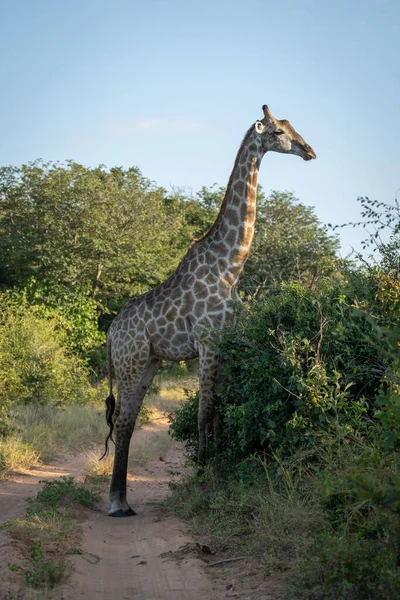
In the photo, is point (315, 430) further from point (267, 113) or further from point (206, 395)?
point (267, 113)

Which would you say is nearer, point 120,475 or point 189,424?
point 120,475

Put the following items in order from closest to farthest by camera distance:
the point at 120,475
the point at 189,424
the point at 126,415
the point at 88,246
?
the point at 120,475, the point at 126,415, the point at 189,424, the point at 88,246

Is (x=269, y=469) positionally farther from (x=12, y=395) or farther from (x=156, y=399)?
(x=156, y=399)

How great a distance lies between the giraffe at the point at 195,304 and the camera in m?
8.00

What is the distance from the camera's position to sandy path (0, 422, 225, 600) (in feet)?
15.7

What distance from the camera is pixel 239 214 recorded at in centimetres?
844

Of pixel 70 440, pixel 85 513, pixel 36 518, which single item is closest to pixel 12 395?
pixel 70 440

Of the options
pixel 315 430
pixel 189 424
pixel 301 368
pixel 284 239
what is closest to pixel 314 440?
pixel 315 430

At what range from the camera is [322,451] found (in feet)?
19.5

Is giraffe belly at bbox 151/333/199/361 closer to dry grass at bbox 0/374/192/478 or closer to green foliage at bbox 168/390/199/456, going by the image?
green foliage at bbox 168/390/199/456

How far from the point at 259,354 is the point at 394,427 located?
265 centimetres

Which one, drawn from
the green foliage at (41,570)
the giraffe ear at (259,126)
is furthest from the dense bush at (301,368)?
the green foliage at (41,570)

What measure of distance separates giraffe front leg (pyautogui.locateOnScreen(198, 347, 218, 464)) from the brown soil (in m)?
0.82

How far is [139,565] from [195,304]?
10.5ft
